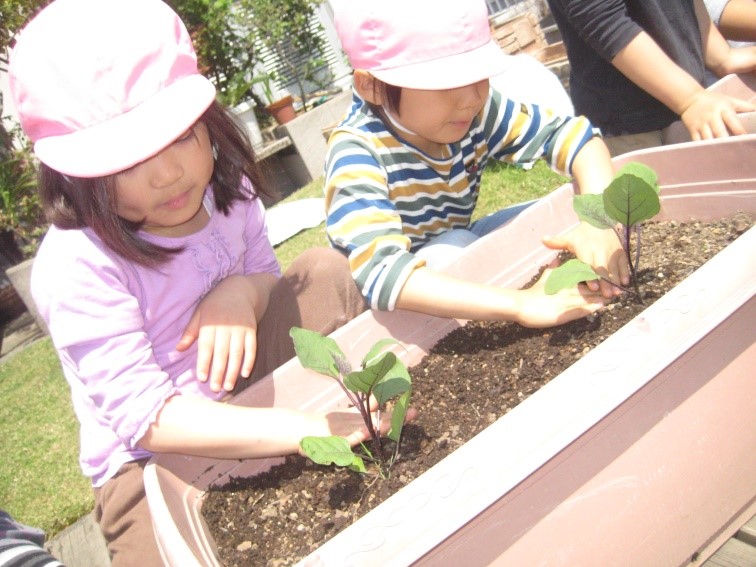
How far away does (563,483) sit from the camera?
64 centimetres

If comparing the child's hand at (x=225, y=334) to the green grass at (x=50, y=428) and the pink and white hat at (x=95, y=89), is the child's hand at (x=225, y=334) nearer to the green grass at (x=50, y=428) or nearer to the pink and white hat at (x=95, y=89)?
the pink and white hat at (x=95, y=89)

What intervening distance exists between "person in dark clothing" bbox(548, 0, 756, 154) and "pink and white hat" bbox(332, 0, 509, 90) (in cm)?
51

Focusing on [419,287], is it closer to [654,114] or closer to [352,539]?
[352,539]

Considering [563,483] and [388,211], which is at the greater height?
[388,211]

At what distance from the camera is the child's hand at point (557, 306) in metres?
0.99

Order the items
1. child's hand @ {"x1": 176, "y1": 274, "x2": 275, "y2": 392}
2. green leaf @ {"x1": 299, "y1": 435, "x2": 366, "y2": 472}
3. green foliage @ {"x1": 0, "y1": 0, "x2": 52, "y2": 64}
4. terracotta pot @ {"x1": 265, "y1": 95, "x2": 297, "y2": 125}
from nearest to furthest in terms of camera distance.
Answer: green leaf @ {"x1": 299, "y1": 435, "x2": 366, "y2": 472}, child's hand @ {"x1": 176, "y1": 274, "x2": 275, "y2": 392}, green foliage @ {"x1": 0, "y1": 0, "x2": 52, "y2": 64}, terracotta pot @ {"x1": 265, "y1": 95, "x2": 297, "y2": 125}

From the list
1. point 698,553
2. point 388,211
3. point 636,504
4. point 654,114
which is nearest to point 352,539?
point 636,504

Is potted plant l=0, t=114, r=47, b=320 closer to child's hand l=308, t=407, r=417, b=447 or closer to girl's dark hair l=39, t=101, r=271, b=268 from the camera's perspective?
girl's dark hair l=39, t=101, r=271, b=268

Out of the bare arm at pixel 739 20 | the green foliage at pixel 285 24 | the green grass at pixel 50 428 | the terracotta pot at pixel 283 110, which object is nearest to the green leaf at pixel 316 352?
the green grass at pixel 50 428

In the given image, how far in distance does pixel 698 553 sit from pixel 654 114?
4.07ft

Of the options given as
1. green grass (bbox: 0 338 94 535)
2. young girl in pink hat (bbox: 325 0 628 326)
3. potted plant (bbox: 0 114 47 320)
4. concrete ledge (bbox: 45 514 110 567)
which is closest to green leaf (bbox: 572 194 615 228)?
young girl in pink hat (bbox: 325 0 628 326)

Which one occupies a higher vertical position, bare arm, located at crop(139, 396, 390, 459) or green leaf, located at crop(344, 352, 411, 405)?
green leaf, located at crop(344, 352, 411, 405)

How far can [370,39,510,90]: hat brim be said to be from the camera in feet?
3.48

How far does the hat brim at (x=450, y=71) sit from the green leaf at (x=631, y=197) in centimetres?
29
